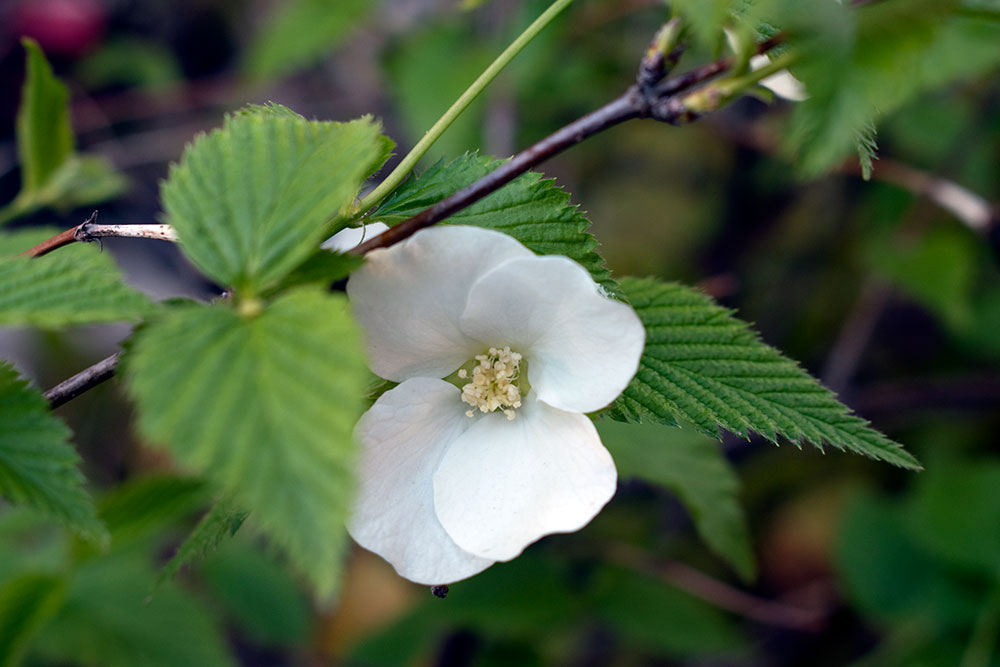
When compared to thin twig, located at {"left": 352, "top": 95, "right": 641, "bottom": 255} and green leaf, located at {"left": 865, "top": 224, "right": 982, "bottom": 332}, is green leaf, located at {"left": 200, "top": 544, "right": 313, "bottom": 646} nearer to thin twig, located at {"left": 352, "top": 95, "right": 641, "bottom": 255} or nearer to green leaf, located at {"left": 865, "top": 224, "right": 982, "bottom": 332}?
thin twig, located at {"left": 352, "top": 95, "right": 641, "bottom": 255}

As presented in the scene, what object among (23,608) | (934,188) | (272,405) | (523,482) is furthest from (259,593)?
(934,188)

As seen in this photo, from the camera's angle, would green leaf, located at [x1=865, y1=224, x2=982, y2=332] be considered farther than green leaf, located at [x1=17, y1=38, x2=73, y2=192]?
Yes

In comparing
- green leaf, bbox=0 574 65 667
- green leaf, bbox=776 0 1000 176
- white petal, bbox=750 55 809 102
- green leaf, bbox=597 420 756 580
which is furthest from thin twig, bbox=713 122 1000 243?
green leaf, bbox=0 574 65 667

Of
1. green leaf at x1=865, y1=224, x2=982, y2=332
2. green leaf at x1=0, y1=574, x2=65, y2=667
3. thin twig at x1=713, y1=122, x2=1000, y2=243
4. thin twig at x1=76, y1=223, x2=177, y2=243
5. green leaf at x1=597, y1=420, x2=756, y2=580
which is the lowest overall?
green leaf at x1=865, y1=224, x2=982, y2=332

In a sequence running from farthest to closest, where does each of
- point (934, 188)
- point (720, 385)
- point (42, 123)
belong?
1. point (934, 188)
2. point (42, 123)
3. point (720, 385)

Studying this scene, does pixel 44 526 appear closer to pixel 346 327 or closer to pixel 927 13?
pixel 346 327

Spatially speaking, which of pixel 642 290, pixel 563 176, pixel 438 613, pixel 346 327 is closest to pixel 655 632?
pixel 438 613

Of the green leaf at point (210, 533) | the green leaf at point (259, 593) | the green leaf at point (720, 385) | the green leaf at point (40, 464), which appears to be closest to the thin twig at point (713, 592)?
the green leaf at point (259, 593)

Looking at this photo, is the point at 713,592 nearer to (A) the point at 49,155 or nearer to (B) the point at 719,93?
(B) the point at 719,93
